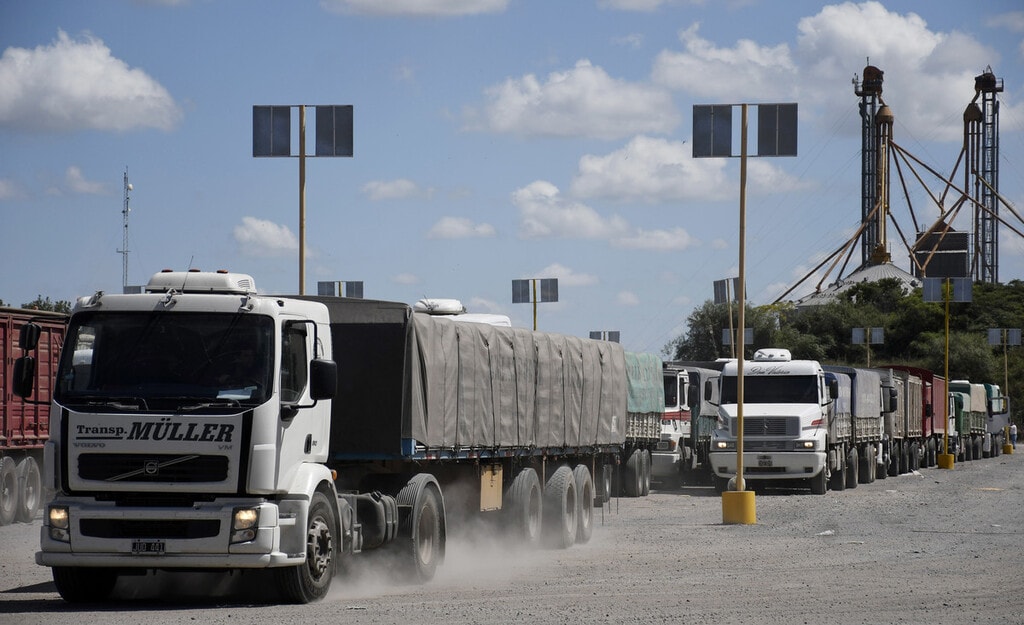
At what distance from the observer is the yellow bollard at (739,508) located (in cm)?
2355

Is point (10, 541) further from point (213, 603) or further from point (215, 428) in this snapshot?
point (215, 428)

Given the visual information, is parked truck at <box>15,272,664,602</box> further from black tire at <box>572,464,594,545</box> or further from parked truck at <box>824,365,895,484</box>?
parked truck at <box>824,365,895,484</box>

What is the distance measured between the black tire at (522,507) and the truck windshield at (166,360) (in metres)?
6.69

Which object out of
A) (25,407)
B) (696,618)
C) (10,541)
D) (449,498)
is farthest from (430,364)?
(25,407)

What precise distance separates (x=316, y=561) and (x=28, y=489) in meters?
11.6

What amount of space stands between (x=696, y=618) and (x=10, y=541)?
36.8ft

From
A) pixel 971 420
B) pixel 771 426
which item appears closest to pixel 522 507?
pixel 771 426

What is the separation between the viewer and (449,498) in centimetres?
1645

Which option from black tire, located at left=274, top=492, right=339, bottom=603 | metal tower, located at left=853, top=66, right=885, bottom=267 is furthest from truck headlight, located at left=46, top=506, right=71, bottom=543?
metal tower, located at left=853, top=66, right=885, bottom=267

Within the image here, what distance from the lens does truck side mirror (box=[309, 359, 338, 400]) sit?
12.1m

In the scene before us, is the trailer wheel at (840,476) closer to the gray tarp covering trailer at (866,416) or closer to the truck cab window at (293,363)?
the gray tarp covering trailer at (866,416)

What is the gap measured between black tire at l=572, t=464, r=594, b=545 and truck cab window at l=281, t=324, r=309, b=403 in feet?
28.0

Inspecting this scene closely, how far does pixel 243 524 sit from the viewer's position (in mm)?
11750

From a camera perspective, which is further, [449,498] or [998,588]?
[449,498]
